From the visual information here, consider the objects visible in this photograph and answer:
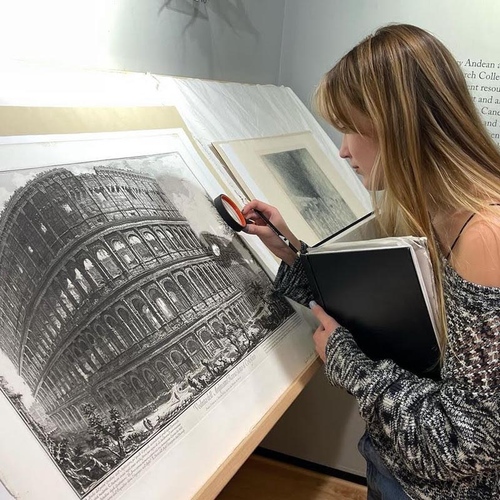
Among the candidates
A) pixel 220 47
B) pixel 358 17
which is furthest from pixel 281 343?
pixel 358 17

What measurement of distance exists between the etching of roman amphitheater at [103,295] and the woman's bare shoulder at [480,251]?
35 centimetres

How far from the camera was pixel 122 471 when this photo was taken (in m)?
0.63

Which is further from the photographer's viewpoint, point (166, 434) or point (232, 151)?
point (232, 151)

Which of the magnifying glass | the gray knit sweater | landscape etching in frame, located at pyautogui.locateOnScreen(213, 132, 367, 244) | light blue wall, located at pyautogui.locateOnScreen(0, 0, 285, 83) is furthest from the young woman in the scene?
light blue wall, located at pyautogui.locateOnScreen(0, 0, 285, 83)

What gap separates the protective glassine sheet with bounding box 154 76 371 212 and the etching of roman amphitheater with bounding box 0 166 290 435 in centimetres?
29

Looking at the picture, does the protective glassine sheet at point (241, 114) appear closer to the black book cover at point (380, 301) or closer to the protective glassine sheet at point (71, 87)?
the protective glassine sheet at point (71, 87)

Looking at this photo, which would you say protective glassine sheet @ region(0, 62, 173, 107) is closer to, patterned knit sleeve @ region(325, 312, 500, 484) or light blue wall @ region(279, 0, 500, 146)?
patterned knit sleeve @ region(325, 312, 500, 484)

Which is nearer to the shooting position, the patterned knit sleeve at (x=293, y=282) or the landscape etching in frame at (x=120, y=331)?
the landscape etching in frame at (x=120, y=331)

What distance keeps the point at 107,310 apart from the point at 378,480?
22.8 inches

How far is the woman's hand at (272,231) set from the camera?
1.10 m

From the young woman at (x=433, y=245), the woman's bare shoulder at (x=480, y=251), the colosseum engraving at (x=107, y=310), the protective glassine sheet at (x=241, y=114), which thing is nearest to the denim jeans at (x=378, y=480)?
the young woman at (x=433, y=245)

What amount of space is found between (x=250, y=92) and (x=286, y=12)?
529 mm

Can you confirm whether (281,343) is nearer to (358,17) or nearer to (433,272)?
(433,272)

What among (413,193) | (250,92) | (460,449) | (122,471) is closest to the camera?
(122,471)
